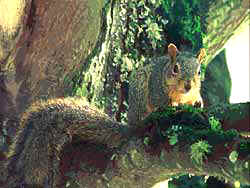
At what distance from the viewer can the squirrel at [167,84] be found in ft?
9.23

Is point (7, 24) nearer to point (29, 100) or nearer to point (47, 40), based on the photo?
point (47, 40)

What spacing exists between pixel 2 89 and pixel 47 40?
1.27 feet

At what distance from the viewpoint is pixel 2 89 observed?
325 cm

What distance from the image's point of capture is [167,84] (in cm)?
290

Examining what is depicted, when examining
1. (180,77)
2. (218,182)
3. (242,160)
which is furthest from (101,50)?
(242,160)

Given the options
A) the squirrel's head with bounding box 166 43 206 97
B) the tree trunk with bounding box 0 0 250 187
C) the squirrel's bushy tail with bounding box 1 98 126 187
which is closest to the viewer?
the tree trunk with bounding box 0 0 250 187

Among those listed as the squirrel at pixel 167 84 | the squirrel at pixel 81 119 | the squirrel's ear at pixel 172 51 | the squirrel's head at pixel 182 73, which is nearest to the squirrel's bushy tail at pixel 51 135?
the squirrel at pixel 81 119

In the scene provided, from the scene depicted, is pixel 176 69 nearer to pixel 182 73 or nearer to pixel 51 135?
pixel 182 73

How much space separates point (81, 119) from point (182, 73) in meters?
0.59

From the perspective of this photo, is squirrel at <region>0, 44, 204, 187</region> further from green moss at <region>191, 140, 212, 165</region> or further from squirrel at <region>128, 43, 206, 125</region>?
green moss at <region>191, 140, 212, 165</region>

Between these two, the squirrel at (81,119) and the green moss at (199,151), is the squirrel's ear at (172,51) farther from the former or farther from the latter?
the green moss at (199,151)

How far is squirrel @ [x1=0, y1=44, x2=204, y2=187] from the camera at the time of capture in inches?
98.9

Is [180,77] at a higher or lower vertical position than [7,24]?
lower

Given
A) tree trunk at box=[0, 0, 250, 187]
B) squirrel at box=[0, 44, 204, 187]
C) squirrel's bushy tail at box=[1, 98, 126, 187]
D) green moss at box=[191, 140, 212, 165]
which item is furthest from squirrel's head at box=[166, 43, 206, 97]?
green moss at box=[191, 140, 212, 165]
